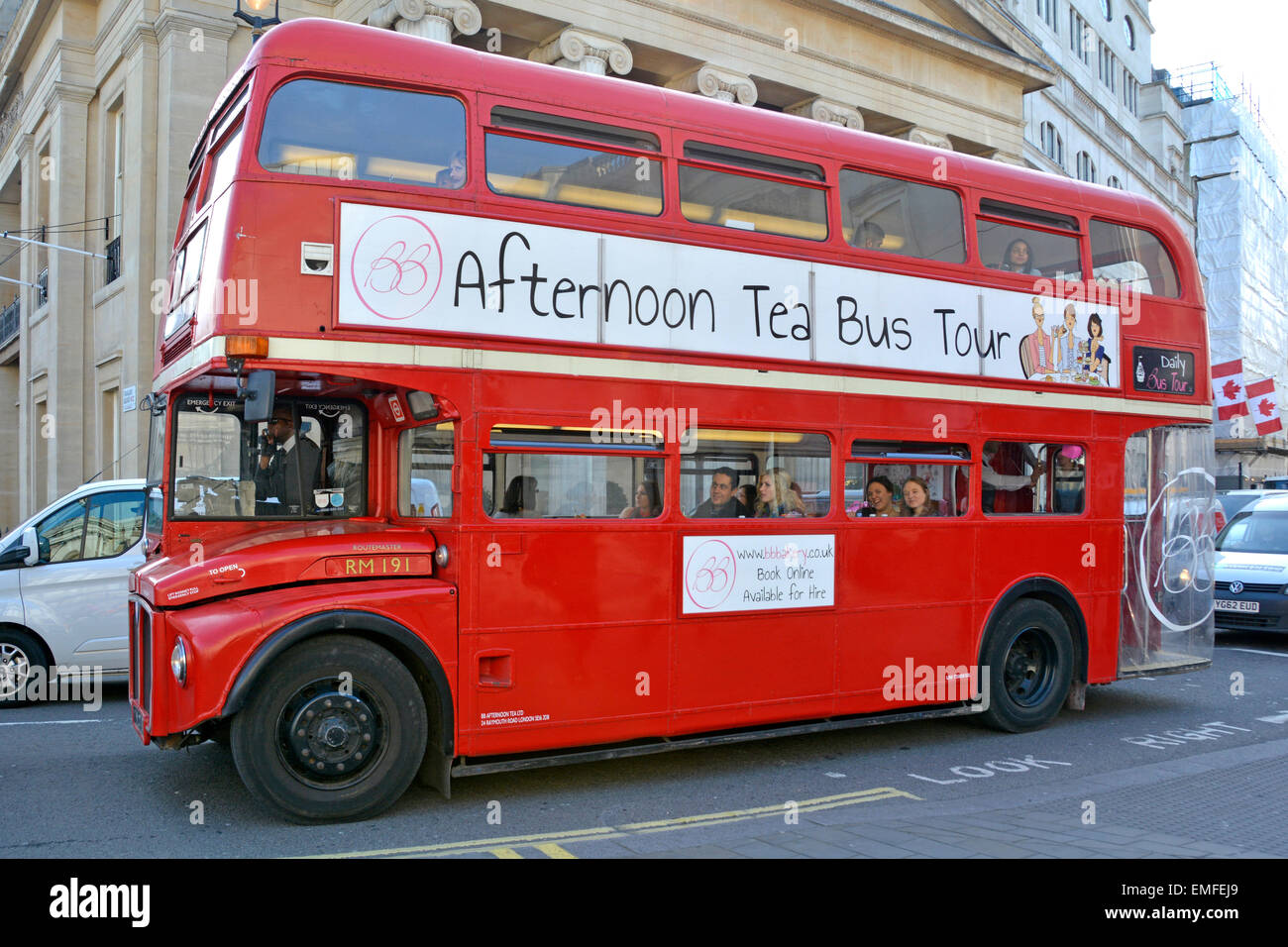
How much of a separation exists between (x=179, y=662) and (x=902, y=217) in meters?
5.86

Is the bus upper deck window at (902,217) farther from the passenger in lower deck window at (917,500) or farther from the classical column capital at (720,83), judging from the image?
the classical column capital at (720,83)

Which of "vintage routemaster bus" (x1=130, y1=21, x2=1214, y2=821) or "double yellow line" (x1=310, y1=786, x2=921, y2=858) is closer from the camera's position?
"double yellow line" (x1=310, y1=786, x2=921, y2=858)

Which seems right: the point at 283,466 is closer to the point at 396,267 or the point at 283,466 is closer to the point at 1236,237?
the point at 396,267

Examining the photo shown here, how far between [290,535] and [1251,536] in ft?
47.4

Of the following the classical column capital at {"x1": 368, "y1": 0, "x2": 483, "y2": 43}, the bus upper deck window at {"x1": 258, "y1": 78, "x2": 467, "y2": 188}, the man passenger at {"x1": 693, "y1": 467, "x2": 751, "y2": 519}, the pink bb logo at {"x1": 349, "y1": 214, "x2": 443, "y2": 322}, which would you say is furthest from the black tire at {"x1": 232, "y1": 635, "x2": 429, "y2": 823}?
the classical column capital at {"x1": 368, "y1": 0, "x2": 483, "y2": 43}

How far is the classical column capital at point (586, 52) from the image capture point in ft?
67.1

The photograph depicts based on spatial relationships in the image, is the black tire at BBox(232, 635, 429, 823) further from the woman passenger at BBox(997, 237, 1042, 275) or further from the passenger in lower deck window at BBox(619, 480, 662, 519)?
the woman passenger at BBox(997, 237, 1042, 275)

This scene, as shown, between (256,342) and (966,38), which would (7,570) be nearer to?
(256,342)

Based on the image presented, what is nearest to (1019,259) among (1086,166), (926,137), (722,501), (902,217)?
(902,217)

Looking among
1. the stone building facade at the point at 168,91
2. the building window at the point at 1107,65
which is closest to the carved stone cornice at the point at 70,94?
the stone building facade at the point at 168,91

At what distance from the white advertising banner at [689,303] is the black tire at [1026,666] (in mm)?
1999

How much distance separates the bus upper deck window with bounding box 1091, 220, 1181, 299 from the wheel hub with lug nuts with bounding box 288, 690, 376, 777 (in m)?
7.02

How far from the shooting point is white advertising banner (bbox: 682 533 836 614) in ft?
23.4

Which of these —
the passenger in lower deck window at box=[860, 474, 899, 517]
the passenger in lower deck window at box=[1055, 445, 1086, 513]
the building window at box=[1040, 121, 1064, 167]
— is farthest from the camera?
the building window at box=[1040, 121, 1064, 167]
